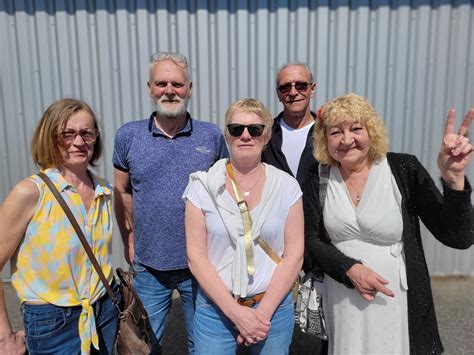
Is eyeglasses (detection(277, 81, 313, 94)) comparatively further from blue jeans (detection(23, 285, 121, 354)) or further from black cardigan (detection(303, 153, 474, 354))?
blue jeans (detection(23, 285, 121, 354))

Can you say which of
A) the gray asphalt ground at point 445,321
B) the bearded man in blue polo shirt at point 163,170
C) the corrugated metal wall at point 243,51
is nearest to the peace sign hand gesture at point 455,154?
the bearded man in blue polo shirt at point 163,170

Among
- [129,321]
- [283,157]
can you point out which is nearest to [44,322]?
[129,321]

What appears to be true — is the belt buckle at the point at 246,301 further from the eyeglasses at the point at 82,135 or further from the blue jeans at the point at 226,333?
the eyeglasses at the point at 82,135

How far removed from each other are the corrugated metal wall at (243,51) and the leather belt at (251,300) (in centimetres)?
258

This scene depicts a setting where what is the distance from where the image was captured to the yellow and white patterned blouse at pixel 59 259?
1.69 m

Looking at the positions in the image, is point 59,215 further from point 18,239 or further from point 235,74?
point 235,74

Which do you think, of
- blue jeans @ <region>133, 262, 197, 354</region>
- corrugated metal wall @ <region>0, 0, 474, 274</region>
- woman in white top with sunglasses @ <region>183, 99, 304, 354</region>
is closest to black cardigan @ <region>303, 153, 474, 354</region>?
woman in white top with sunglasses @ <region>183, 99, 304, 354</region>

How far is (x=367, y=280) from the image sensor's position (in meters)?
1.88

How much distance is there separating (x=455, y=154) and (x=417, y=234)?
444 millimetres

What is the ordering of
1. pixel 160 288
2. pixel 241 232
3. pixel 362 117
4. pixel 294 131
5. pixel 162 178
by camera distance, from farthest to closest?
pixel 294 131, pixel 160 288, pixel 162 178, pixel 362 117, pixel 241 232

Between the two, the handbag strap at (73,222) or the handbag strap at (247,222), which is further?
the handbag strap at (247,222)

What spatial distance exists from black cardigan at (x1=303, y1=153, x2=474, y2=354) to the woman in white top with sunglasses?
0.16m

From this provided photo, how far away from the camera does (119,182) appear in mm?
2461

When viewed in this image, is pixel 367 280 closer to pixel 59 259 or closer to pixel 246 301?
pixel 246 301
